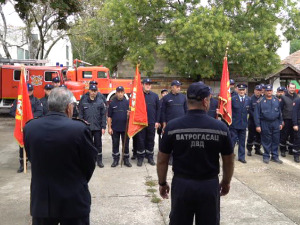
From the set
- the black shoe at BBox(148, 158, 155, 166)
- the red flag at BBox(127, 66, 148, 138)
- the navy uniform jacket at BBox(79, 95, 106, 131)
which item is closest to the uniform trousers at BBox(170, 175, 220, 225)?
the red flag at BBox(127, 66, 148, 138)

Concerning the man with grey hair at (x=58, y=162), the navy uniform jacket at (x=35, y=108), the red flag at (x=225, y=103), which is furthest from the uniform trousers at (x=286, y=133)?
the man with grey hair at (x=58, y=162)

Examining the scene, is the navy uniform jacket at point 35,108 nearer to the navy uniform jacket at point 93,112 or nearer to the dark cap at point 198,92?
the navy uniform jacket at point 93,112

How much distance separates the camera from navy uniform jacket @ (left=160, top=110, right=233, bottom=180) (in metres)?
2.62

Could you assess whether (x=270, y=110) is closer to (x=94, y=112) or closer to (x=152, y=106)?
(x=152, y=106)

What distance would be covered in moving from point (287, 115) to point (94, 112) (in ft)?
15.9

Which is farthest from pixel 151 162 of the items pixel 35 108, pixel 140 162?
pixel 35 108

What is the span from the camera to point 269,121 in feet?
24.2

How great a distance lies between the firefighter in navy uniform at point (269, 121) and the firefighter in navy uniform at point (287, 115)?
0.89 metres

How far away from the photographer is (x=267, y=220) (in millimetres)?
4246

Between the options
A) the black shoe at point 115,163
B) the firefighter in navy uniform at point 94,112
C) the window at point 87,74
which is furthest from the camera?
the window at point 87,74

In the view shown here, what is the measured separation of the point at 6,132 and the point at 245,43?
1401cm

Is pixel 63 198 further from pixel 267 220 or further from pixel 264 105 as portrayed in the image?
pixel 264 105

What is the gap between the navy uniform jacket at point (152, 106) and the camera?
23.7 feet

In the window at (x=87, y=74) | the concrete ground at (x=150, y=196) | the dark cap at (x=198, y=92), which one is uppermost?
the window at (x=87, y=74)
